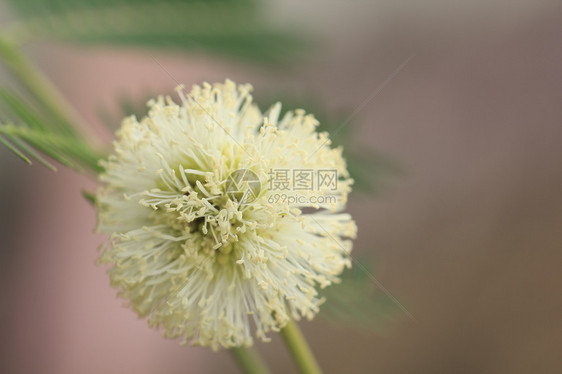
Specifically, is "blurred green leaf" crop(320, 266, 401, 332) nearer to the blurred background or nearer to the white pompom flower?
the white pompom flower

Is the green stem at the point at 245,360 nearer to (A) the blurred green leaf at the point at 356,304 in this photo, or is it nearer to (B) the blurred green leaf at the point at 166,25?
(A) the blurred green leaf at the point at 356,304

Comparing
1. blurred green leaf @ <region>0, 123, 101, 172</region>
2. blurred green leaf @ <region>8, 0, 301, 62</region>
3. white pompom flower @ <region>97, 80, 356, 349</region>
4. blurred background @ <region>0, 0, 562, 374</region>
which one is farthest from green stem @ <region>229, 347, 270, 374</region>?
blurred background @ <region>0, 0, 562, 374</region>

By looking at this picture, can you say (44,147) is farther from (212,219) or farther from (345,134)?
(345,134)

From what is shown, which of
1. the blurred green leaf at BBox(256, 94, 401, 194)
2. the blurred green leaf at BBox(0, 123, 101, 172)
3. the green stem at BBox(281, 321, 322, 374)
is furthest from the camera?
the blurred green leaf at BBox(256, 94, 401, 194)

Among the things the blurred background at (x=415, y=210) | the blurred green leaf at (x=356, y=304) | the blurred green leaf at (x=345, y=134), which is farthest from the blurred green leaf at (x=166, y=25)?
the blurred background at (x=415, y=210)

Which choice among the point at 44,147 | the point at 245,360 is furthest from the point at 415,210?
the point at 44,147

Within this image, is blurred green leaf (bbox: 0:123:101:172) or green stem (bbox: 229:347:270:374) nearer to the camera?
blurred green leaf (bbox: 0:123:101:172)

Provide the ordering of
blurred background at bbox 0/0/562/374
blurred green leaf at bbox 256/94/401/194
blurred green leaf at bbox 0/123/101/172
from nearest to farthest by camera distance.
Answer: blurred green leaf at bbox 0/123/101/172 → blurred green leaf at bbox 256/94/401/194 → blurred background at bbox 0/0/562/374
